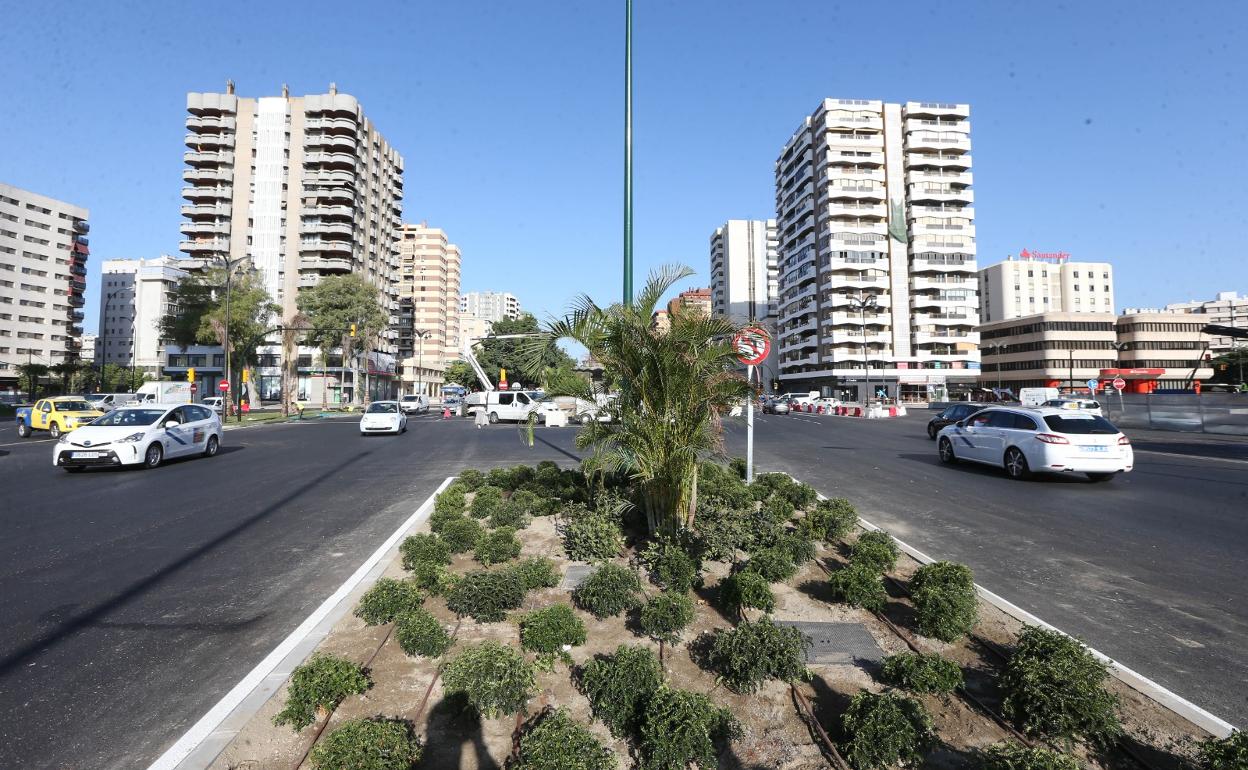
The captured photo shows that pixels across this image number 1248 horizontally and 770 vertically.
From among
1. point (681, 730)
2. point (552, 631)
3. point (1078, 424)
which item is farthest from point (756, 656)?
point (1078, 424)

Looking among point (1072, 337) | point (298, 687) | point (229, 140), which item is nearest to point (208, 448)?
point (298, 687)

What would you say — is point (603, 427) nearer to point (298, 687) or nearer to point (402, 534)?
point (402, 534)

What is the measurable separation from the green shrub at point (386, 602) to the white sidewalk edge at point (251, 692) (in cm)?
26

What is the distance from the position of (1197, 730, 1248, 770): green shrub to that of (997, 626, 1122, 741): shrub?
0.39 m

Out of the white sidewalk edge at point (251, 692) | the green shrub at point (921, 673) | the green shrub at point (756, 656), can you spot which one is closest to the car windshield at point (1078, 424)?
the green shrub at point (921, 673)

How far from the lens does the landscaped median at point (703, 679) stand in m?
2.81

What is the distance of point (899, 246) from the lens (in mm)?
79188

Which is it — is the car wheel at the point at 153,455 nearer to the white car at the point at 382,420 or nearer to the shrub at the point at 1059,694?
the white car at the point at 382,420

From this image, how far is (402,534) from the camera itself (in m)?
7.14

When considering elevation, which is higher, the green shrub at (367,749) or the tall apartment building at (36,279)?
the tall apartment building at (36,279)

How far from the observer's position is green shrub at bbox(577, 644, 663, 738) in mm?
3098

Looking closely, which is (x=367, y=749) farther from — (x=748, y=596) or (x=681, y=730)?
(x=748, y=596)

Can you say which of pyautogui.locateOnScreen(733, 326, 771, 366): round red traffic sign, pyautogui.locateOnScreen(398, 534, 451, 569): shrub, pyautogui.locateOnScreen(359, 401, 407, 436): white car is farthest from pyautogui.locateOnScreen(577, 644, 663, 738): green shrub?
pyautogui.locateOnScreen(359, 401, 407, 436): white car

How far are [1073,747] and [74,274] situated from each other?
421ft
